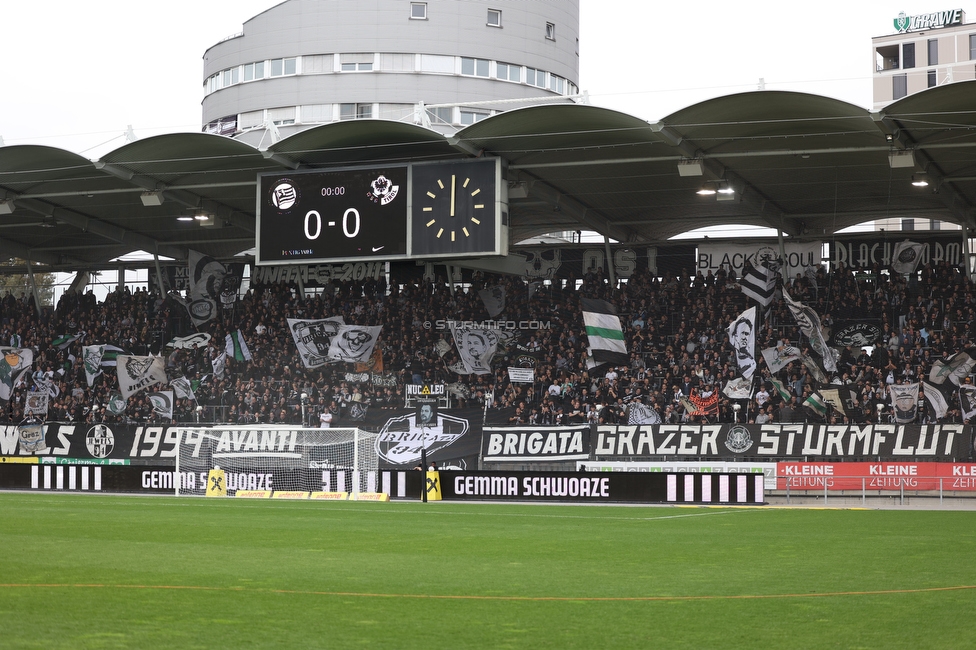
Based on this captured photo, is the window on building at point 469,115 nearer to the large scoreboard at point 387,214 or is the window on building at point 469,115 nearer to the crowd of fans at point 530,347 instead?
→ the crowd of fans at point 530,347

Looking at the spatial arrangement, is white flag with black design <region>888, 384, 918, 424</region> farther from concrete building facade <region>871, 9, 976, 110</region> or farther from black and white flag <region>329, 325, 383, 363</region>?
concrete building facade <region>871, 9, 976, 110</region>

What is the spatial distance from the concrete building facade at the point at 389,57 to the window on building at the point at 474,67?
0.06m

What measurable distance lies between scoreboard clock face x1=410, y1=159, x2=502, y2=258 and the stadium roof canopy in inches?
36.5

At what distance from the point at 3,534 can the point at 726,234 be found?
29723 millimetres

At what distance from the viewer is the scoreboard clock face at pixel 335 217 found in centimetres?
3048

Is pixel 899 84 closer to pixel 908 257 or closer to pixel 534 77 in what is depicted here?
pixel 534 77

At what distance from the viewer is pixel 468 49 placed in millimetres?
65688

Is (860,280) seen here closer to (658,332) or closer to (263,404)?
(658,332)

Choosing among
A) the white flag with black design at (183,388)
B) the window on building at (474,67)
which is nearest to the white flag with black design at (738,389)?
the white flag with black design at (183,388)

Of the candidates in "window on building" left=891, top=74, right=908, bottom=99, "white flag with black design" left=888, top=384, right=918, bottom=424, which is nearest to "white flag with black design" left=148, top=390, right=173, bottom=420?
"white flag with black design" left=888, top=384, right=918, bottom=424

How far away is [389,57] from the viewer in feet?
214

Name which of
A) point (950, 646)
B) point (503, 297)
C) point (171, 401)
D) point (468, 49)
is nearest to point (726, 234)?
point (503, 297)

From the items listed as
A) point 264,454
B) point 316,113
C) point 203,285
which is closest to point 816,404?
point 264,454

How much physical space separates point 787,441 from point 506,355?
1066 cm
